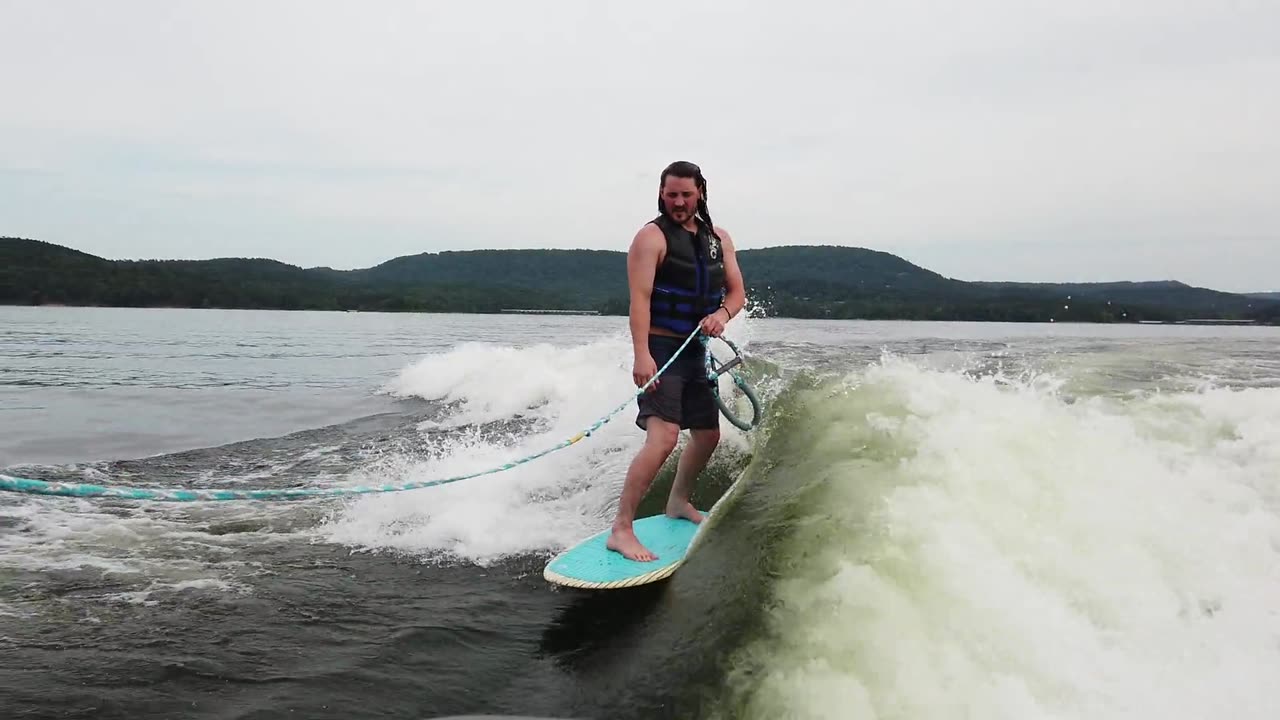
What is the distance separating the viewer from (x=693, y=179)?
4598 millimetres

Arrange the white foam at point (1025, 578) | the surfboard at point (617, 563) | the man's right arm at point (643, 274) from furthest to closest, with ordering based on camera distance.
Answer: the man's right arm at point (643, 274), the surfboard at point (617, 563), the white foam at point (1025, 578)

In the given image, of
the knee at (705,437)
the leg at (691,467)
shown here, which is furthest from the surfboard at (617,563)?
the knee at (705,437)

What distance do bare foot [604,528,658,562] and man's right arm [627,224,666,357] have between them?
1.10 m

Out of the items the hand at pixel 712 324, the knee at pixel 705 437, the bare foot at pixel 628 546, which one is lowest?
the bare foot at pixel 628 546

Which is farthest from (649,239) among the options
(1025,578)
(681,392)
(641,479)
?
(1025,578)

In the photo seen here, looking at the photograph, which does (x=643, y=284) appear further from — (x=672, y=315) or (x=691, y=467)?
(x=691, y=467)

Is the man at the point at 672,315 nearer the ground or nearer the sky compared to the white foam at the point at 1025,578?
nearer the sky

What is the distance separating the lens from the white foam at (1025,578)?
121 inches

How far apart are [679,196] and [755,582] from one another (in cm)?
226

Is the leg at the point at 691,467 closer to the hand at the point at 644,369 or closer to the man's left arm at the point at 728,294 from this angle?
the hand at the point at 644,369

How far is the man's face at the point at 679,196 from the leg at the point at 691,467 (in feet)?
4.47

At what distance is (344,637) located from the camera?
146 inches

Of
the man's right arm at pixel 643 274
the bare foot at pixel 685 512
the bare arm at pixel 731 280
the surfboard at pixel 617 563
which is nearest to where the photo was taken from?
the surfboard at pixel 617 563

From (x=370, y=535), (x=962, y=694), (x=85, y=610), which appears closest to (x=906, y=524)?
(x=962, y=694)
